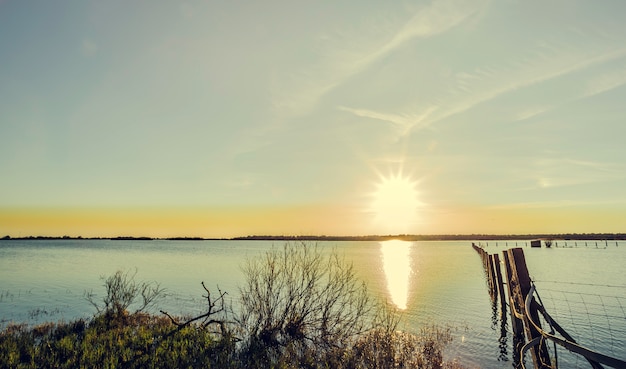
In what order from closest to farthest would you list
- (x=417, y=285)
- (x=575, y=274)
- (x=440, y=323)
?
(x=440, y=323) → (x=417, y=285) → (x=575, y=274)

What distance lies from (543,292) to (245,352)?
29253mm

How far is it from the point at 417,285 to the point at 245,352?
1185 inches

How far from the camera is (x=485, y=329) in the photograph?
21.0 metres

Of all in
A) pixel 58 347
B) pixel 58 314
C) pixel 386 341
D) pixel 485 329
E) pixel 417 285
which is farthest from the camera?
pixel 417 285

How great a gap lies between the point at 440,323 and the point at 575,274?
116ft

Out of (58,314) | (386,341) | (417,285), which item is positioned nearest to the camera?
(386,341)

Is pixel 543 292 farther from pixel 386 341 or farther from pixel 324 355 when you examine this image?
pixel 324 355

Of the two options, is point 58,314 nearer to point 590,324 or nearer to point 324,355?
point 324,355

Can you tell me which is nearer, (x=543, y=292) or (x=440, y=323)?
(x=440, y=323)

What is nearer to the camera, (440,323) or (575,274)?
(440,323)

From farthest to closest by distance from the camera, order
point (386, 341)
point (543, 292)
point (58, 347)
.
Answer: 1. point (543, 292)
2. point (386, 341)
3. point (58, 347)

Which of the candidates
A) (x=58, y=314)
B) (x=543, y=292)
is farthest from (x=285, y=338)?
(x=543, y=292)

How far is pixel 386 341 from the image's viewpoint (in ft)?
53.4

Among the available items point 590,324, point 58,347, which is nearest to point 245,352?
point 58,347
